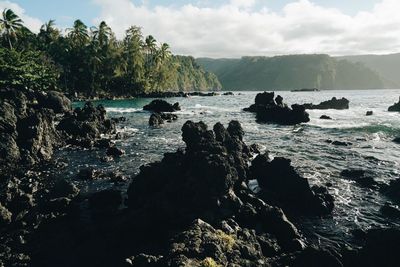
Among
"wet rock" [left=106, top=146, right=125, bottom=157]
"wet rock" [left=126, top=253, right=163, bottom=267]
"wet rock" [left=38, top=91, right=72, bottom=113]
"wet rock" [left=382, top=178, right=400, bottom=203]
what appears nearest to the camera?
"wet rock" [left=126, top=253, right=163, bottom=267]

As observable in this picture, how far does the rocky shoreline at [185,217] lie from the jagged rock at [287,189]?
0.24ft

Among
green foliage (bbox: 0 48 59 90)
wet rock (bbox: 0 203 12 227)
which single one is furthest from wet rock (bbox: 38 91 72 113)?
wet rock (bbox: 0 203 12 227)

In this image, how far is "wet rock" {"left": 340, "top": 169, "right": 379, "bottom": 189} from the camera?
93.0 feet

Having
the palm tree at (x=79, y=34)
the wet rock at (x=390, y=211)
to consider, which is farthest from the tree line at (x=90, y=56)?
the wet rock at (x=390, y=211)

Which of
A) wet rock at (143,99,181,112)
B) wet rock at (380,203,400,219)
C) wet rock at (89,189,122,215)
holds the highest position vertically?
wet rock at (143,99,181,112)

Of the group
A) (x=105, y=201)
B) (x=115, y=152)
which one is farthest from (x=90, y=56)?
(x=105, y=201)

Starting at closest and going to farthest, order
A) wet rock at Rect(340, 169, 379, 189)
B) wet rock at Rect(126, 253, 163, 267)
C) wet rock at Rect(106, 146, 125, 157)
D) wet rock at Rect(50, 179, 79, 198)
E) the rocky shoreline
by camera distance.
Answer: wet rock at Rect(126, 253, 163, 267)
the rocky shoreline
wet rock at Rect(50, 179, 79, 198)
wet rock at Rect(340, 169, 379, 189)
wet rock at Rect(106, 146, 125, 157)

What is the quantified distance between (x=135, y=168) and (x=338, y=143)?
27.6 m

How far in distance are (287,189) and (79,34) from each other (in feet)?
397

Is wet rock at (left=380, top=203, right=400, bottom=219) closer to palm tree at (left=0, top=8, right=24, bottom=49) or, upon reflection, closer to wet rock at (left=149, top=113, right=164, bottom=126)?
wet rock at (left=149, top=113, right=164, bottom=126)

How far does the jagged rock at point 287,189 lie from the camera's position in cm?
2306

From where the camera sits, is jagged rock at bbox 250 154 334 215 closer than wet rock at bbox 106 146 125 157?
Yes

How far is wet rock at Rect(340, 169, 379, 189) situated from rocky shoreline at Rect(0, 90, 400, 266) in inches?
6.1

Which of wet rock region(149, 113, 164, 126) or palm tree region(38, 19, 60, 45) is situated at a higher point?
palm tree region(38, 19, 60, 45)
